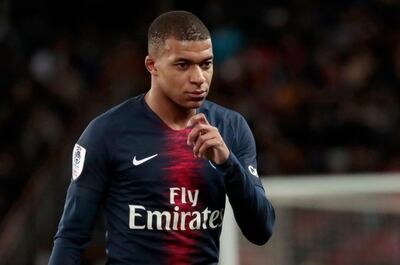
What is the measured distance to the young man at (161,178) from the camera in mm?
4152

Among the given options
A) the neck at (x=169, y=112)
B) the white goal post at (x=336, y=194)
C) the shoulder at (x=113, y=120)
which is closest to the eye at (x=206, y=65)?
the neck at (x=169, y=112)

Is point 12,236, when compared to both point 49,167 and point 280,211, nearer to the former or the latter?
point 49,167

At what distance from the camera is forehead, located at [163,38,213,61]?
4.10 meters

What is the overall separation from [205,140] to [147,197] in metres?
0.49

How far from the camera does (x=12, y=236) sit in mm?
10492

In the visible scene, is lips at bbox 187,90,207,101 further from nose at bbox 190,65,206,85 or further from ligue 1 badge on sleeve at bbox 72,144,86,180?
ligue 1 badge on sleeve at bbox 72,144,86,180

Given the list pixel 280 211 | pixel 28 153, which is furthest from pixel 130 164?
pixel 28 153

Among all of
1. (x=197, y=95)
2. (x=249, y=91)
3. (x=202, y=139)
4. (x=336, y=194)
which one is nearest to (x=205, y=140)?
(x=202, y=139)

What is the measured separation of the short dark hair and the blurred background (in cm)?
599

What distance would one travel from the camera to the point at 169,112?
4.34 meters

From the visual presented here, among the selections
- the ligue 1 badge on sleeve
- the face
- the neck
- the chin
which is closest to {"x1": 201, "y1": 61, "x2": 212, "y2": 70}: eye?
the face

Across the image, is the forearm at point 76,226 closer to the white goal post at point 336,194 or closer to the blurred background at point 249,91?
the white goal post at point 336,194

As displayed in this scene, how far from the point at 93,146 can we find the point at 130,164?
0.50ft

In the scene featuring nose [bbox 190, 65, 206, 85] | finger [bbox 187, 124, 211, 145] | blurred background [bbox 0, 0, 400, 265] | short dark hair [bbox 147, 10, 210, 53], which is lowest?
finger [bbox 187, 124, 211, 145]
